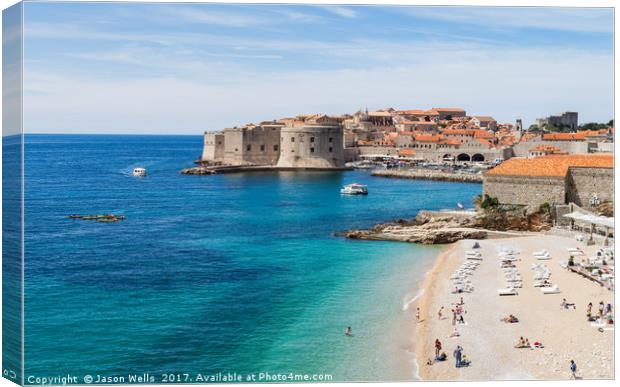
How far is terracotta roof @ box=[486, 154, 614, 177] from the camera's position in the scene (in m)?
22.1

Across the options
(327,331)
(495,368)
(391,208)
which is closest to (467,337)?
(495,368)

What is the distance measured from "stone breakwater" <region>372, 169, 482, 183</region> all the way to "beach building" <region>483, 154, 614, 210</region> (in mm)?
22110

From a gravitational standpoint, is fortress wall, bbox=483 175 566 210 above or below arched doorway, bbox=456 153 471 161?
below

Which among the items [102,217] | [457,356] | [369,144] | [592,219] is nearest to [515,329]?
[457,356]

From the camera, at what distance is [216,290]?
15602 millimetres

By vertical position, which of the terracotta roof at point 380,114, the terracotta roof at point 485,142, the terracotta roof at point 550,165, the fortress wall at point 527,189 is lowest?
the fortress wall at point 527,189

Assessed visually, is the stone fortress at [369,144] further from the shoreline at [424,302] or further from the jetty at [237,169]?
the shoreline at [424,302]

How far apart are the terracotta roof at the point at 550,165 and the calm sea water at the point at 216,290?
4.34m

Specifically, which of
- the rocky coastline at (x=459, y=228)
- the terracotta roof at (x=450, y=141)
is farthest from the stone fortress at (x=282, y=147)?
the rocky coastline at (x=459, y=228)

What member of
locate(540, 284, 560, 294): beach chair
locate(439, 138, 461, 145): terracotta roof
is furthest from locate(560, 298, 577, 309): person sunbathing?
locate(439, 138, 461, 145): terracotta roof

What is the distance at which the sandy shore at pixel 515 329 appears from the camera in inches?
412

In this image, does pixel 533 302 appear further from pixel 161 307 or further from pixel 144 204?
pixel 144 204

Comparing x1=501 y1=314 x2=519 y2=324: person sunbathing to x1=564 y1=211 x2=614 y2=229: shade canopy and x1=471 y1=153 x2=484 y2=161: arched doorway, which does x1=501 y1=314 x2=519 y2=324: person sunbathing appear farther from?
x1=471 y1=153 x2=484 y2=161: arched doorway

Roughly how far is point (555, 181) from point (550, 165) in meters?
0.82
